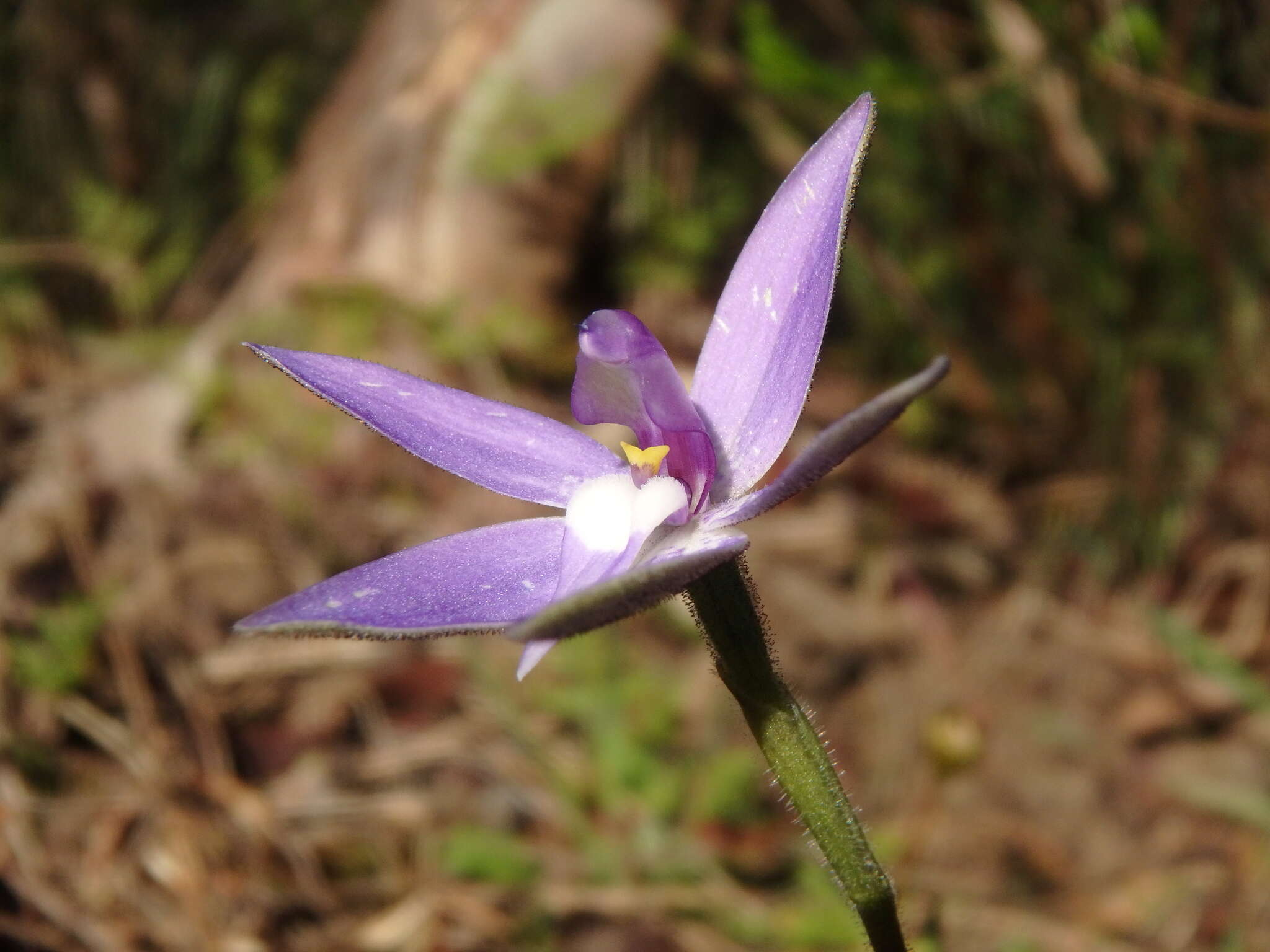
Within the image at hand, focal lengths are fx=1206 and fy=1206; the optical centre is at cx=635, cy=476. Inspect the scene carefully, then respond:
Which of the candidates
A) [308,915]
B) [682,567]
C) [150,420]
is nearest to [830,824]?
[682,567]

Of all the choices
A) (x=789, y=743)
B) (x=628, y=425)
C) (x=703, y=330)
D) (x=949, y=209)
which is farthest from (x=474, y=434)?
(x=703, y=330)

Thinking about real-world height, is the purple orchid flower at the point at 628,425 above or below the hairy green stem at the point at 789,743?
above

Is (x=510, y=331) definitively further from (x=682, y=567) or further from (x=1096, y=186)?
(x=682, y=567)

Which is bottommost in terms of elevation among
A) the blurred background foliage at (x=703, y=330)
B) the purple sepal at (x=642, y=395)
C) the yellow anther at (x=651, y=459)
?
the blurred background foliage at (x=703, y=330)

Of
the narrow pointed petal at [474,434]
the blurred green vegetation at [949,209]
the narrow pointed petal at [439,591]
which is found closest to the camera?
the narrow pointed petal at [439,591]

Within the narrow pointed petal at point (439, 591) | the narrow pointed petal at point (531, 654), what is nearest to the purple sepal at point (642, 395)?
the narrow pointed petal at point (439, 591)

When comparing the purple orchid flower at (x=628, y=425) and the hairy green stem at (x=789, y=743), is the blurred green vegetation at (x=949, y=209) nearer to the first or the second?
the purple orchid flower at (x=628, y=425)

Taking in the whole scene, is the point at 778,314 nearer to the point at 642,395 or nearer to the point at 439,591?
the point at 642,395
